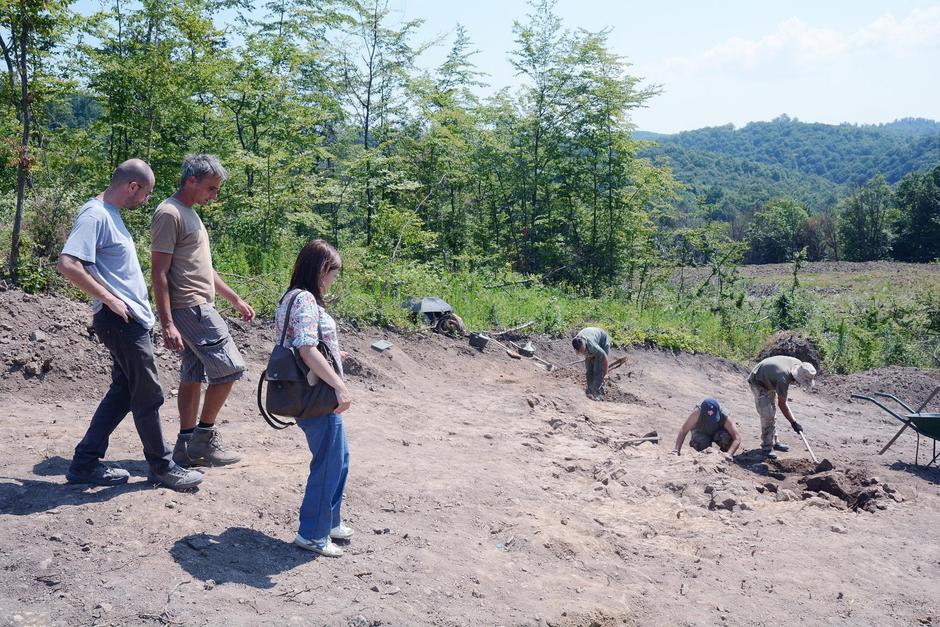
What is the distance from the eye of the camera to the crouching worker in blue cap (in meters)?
8.30

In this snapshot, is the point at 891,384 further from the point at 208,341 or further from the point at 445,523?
the point at 208,341

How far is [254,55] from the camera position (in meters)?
12.0

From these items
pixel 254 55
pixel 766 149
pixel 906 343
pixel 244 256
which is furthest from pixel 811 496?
pixel 766 149

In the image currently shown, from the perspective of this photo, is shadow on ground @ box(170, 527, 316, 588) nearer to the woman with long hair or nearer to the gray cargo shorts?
the woman with long hair

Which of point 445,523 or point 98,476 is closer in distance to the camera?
point 98,476

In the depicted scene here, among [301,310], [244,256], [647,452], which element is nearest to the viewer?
[301,310]

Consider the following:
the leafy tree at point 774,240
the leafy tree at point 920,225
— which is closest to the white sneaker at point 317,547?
the leafy tree at point 774,240

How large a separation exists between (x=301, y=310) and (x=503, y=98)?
14210 mm

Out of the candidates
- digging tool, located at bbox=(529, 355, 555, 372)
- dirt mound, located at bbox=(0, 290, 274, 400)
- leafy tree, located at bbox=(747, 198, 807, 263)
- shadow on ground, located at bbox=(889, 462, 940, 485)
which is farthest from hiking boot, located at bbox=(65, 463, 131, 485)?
leafy tree, located at bbox=(747, 198, 807, 263)

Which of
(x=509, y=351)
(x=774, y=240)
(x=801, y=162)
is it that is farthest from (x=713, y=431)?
(x=801, y=162)

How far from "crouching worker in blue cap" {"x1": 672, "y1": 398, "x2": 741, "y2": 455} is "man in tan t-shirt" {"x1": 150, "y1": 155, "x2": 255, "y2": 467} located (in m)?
5.48

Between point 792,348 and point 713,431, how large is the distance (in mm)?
7294

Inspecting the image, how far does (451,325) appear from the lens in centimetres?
1106

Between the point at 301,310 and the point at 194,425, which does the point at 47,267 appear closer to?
the point at 194,425
